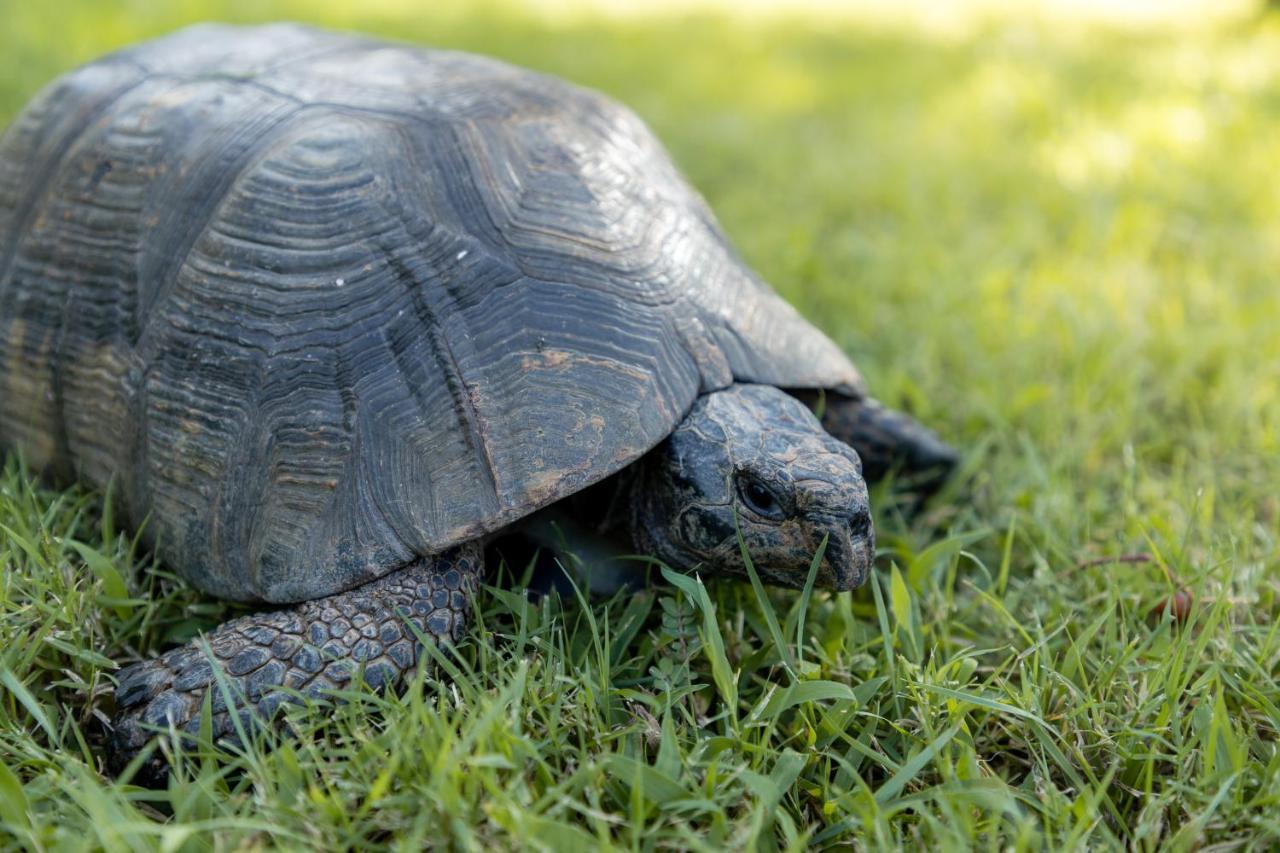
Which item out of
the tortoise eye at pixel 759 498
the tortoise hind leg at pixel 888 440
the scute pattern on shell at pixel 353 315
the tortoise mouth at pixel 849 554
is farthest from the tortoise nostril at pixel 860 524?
the tortoise hind leg at pixel 888 440

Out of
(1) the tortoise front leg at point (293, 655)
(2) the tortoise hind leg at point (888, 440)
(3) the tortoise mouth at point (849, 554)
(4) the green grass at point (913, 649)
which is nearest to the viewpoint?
(4) the green grass at point (913, 649)

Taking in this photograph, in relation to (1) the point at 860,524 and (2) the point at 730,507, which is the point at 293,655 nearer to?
(2) the point at 730,507

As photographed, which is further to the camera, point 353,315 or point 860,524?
point 353,315

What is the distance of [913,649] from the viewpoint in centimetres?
214

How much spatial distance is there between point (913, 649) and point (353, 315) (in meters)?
1.42

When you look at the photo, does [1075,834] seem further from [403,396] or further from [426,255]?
[426,255]

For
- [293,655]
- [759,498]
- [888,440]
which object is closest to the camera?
[293,655]

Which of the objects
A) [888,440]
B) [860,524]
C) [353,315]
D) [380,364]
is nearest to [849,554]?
[860,524]

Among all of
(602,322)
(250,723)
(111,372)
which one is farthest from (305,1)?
(250,723)

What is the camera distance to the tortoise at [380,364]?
202cm

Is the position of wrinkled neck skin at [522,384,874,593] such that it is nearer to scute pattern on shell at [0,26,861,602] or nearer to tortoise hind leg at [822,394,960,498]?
scute pattern on shell at [0,26,861,602]

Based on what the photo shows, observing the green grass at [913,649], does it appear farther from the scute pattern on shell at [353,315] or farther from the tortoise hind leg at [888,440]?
the scute pattern on shell at [353,315]

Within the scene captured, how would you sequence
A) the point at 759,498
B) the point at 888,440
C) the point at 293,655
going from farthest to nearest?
1. the point at 888,440
2. the point at 759,498
3. the point at 293,655

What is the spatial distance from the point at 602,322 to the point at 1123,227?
131 inches
